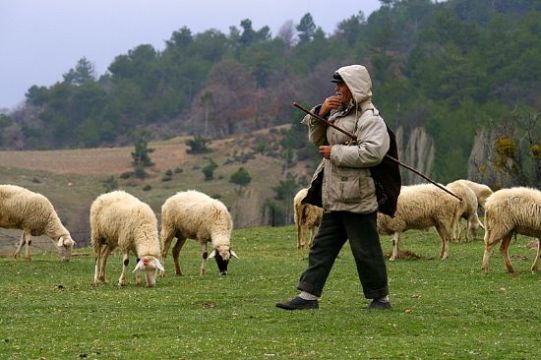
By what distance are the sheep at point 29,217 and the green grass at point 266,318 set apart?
3.77 meters

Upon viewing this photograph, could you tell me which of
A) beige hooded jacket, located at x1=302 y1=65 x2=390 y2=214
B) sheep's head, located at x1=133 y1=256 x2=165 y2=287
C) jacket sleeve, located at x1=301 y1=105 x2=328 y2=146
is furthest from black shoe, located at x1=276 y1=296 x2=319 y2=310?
sheep's head, located at x1=133 y1=256 x2=165 y2=287

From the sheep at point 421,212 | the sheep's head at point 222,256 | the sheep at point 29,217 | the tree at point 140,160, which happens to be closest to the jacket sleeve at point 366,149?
the sheep's head at point 222,256

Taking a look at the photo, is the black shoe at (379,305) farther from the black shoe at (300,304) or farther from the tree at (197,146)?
the tree at (197,146)

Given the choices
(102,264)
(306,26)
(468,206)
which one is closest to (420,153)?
(468,206)

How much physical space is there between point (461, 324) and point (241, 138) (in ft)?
319

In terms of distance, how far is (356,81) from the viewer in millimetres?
12461

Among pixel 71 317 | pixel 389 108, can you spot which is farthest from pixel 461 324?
pixel 389 108

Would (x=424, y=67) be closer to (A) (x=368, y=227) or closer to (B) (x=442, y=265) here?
(B) (x=442, y=265)

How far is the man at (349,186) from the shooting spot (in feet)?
40.4

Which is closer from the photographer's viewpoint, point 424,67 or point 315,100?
point 424,67

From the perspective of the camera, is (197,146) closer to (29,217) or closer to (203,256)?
(29,217)

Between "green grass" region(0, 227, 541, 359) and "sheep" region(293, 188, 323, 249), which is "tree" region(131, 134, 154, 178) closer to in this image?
"sheep" region(293, 188, 323, 249)

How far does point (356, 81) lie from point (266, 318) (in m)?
2.81

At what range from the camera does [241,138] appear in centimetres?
10894
